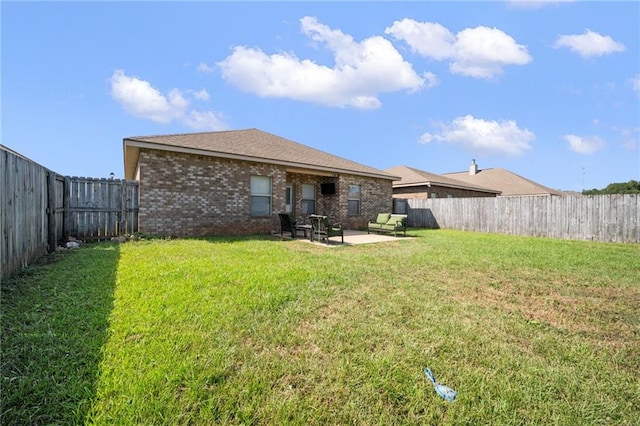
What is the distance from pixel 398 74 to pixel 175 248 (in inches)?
418

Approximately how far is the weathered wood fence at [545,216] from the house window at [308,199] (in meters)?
6.63

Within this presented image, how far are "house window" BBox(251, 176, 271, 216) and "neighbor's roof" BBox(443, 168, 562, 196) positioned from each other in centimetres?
2390

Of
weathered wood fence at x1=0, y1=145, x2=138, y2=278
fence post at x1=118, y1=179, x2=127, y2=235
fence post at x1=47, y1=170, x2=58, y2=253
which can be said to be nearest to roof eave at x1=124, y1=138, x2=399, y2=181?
fence post at x1=118, y1=179, x2=127, y2=235

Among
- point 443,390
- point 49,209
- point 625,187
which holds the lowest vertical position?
point 443,390

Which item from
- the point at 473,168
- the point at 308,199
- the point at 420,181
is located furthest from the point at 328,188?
the point at 473,168

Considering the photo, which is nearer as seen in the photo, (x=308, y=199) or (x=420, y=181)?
(x=308, y=199)

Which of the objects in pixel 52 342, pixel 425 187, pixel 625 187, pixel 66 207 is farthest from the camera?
pixel 625 187

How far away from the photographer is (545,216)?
13.4m

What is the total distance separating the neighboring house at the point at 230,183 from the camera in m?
9.55

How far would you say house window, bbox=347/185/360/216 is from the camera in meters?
15.2

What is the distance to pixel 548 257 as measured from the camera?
7805 mm

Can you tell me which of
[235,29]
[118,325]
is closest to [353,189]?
[235,29]

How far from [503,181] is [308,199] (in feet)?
76.6

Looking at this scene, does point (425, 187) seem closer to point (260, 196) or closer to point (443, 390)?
point (260, 196)
